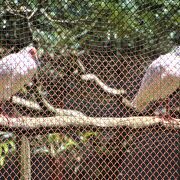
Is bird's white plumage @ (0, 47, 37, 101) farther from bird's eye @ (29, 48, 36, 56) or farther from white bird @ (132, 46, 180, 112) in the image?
white bird @ (132, 46, 180, 112)

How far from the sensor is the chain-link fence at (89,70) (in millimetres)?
2201

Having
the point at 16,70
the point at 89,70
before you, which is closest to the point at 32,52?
the point at 16,70

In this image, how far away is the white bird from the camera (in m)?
2.48

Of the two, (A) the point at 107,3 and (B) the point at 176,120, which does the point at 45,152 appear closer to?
(B) the point at 176,120

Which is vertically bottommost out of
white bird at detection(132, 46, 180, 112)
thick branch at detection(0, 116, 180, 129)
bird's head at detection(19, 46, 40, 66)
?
thick branch at detection(0, 116, 180, 129)

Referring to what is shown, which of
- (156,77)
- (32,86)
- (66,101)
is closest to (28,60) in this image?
(32,86)

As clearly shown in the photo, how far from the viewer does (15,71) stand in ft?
8.18

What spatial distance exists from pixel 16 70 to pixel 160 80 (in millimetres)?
1028

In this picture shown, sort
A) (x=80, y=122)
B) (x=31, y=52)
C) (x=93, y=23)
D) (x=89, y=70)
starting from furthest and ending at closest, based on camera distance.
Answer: (x=31, y=52)
(x=89, y=70)
(x=93, y=23)
(x=80, y=122)

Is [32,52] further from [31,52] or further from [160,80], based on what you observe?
[160,80]

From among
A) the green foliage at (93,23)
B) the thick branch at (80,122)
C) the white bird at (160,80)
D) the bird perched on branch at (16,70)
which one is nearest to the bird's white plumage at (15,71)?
the bird perched on branch at (16,70)

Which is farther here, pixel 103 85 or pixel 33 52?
pixel 33 52

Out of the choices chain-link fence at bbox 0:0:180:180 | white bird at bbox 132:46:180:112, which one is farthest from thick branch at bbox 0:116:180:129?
white bird at bbox 132:46:180:112

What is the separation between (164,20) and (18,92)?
42.8 inches
